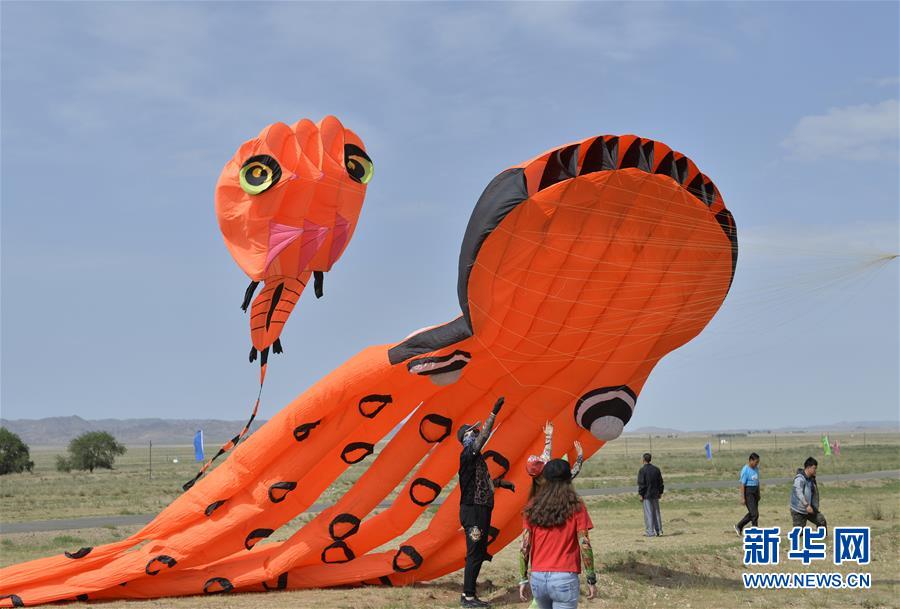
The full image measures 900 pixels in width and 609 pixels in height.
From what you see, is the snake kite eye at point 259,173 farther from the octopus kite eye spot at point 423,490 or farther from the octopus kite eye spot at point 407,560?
the octopus kite eye spot at point 407,560

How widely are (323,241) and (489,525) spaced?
3.51 metres

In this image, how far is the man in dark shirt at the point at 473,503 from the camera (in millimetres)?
9195

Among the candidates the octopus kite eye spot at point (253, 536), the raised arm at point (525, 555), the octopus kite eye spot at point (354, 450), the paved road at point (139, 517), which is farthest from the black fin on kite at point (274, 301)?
the paved road at point (139, 517)

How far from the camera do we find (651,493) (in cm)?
1700

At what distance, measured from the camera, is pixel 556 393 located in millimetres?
10258

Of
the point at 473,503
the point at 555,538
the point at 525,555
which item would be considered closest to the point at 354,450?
the point at 473,503

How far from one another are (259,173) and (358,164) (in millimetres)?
1145

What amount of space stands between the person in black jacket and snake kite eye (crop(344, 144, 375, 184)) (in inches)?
346

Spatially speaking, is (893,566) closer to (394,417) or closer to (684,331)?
(684,331)

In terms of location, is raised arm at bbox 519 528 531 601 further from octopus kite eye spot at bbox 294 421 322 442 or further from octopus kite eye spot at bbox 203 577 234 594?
octopus kite eye spot at bbox 203 577 234 594

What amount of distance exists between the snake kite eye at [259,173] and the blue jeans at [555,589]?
5599 millimetres

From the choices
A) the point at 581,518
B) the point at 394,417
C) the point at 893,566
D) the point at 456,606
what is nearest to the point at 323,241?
the point at 394,417

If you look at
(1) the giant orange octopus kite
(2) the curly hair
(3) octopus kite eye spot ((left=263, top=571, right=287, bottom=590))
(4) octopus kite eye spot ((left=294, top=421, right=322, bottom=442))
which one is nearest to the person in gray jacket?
(1) the giant orange octopus kite

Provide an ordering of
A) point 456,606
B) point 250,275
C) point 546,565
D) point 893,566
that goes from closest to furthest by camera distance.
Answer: point 546,565, point 456,606, point 250,275, point 893,566
